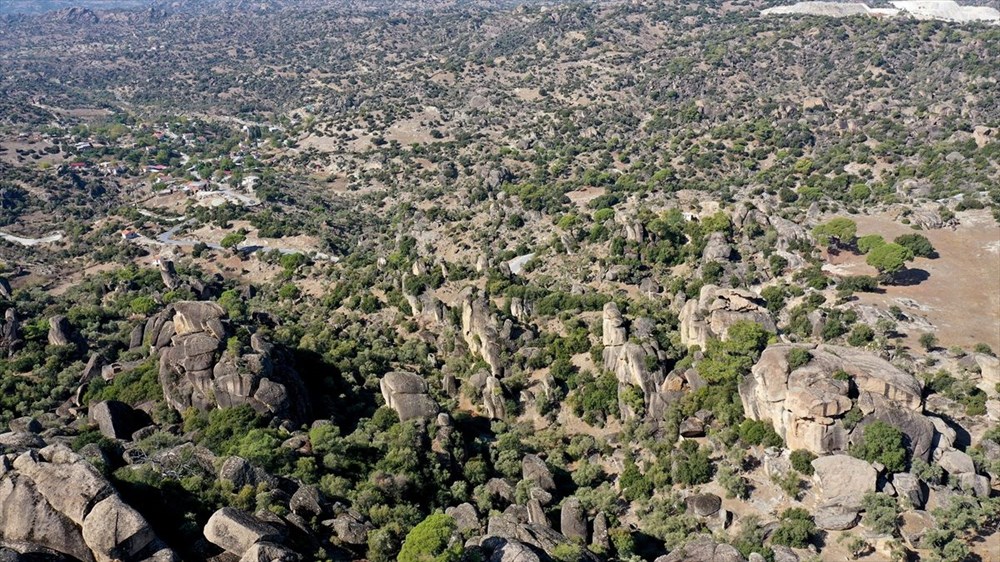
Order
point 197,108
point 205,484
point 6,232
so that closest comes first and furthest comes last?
point 205,484 < point 6,232 < point 197,108

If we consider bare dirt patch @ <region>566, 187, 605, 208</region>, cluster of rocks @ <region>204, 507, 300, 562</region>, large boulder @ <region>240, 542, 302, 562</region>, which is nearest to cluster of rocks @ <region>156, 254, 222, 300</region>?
bare dirt patch @ <region>566, 187, 605, 208</region>

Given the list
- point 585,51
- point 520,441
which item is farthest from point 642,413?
point 585,51

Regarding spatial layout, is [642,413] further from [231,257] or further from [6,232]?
[6,232]

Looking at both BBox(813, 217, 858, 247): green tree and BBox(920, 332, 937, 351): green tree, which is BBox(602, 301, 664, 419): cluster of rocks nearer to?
BBox(920, 332, 937, 351): green tree

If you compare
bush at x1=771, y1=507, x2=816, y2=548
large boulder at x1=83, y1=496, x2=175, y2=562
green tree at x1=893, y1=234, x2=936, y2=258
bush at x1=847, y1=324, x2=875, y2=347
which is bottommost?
bush at x1=771, y1=507, x2=816, y2=548

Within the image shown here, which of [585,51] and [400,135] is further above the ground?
[585,51]

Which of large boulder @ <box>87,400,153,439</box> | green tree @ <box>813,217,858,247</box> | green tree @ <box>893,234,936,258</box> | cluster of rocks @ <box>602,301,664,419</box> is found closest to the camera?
large boulder @ <box>87,400,153,439</box>
